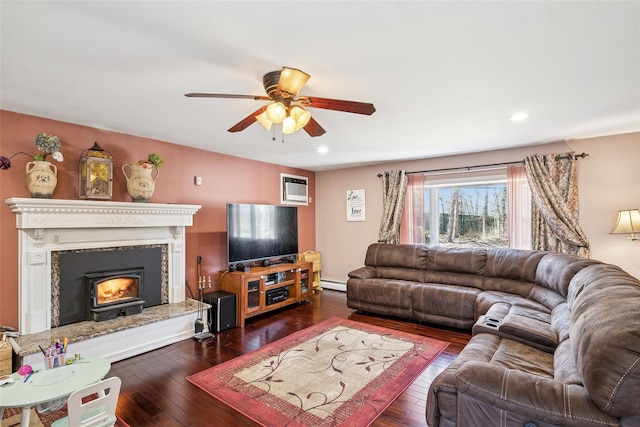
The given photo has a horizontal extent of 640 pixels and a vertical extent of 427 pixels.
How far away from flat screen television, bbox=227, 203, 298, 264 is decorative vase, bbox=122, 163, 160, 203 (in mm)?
995

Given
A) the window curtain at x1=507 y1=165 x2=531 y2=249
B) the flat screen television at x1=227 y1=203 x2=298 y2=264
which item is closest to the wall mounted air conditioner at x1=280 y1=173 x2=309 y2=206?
the flat screen television at x1=227 y1=203 x2=298 y2=264

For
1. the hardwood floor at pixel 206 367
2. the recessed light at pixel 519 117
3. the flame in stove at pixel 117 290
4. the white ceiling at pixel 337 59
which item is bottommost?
the hardwood floor at pixel 206 367

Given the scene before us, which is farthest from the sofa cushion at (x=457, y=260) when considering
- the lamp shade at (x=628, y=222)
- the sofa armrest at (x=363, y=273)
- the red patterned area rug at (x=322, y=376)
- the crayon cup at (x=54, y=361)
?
the crayon cup at (x=54, y=361)

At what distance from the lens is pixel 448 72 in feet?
6.95

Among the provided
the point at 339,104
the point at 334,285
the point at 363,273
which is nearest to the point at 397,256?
the point at 363,273

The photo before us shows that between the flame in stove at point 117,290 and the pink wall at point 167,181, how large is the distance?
65 centimetres

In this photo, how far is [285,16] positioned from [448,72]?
1.20 m

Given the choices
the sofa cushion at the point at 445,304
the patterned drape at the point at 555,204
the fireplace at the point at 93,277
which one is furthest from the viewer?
the patterned drape at the point at 555,204

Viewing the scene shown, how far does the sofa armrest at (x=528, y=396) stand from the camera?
1.36 metres

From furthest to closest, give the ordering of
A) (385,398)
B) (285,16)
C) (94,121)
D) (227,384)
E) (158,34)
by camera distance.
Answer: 1. (94,121)
2. (227,384)
3. (385,398)
4. (158,34)
5. (285,16)

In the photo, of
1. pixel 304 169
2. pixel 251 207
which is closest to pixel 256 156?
pixel 251 207

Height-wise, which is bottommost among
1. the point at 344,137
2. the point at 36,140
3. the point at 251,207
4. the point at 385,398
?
the point at 385,398

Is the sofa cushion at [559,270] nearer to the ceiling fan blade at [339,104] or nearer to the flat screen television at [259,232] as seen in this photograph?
the ceiling fan blade at [339,104]

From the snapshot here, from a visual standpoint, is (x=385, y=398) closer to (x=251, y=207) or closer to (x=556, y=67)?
(x=556, y=67)
